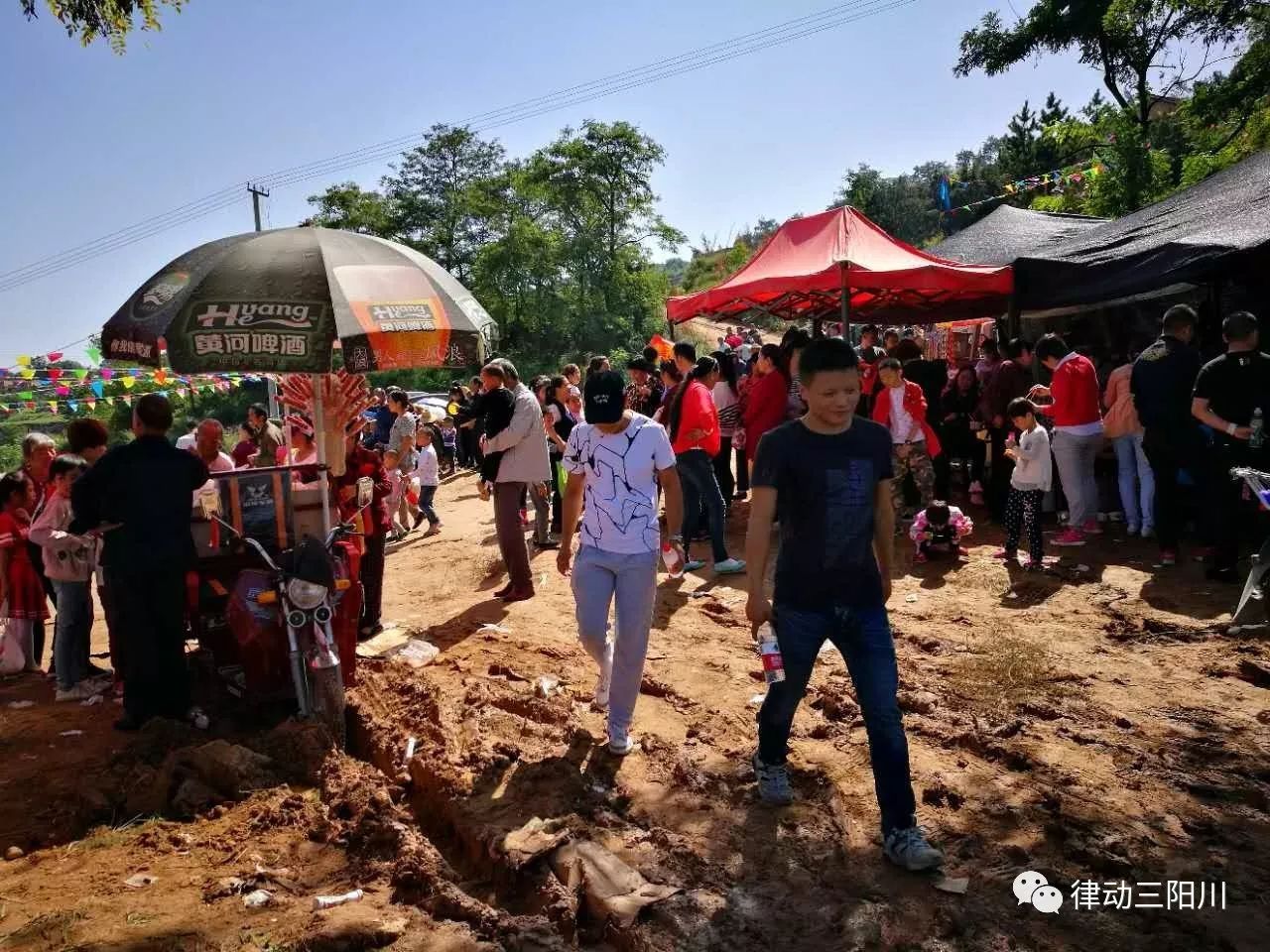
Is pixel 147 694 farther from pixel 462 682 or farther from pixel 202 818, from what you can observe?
pixel 462 682

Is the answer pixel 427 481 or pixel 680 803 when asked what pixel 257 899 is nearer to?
pixel 680 803

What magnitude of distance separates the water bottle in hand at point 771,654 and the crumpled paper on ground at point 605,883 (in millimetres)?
858

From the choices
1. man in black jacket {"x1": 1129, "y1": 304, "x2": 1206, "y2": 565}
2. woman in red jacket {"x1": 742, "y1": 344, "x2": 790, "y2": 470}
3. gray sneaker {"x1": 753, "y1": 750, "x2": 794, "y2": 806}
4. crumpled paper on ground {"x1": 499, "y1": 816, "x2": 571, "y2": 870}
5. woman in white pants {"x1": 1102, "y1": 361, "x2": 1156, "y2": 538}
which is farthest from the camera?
woman in red jacket {"x1": 742, "y1": 344, "x2": 790, "y2": 470}

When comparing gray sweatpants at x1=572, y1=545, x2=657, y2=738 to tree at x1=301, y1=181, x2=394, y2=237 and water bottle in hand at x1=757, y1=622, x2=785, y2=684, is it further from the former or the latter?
tree at x1=301, y1=181, x2=394, y2=237

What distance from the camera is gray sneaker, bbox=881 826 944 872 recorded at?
313 cm

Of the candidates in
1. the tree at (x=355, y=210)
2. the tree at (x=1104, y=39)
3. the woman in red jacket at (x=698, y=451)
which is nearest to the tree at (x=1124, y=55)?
the tree at (x=1104, y=39)

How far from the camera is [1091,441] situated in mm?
7762

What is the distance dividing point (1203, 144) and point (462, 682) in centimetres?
2136

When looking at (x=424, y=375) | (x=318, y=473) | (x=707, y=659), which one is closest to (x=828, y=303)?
(x=707, y=659)

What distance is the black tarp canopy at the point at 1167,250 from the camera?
24.0 ft

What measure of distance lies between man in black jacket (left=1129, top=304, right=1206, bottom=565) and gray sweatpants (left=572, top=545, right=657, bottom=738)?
16.2ft

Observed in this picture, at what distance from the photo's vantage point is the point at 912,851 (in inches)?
124
